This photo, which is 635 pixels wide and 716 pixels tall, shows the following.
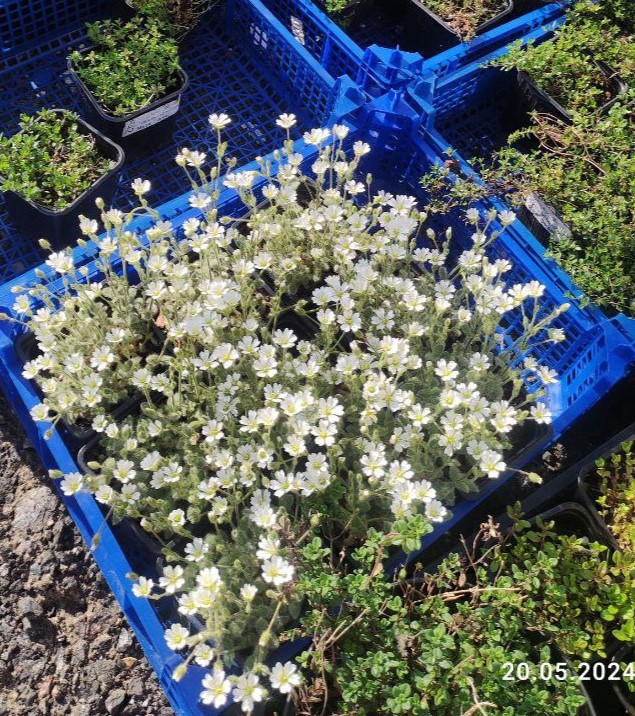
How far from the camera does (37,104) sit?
283 centimetres

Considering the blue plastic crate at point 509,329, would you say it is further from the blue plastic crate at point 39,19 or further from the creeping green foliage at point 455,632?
the blue plastic crate at point 39,19

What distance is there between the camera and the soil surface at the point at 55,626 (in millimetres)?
2174

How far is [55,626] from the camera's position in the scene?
2258 millimetres

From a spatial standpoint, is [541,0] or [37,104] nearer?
[37,104]

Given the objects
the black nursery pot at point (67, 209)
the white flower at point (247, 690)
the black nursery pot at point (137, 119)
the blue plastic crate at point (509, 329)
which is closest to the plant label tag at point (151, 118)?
the black nursery pot at point (137, 119)

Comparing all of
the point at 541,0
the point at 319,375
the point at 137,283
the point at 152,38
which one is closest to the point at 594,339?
the point at 319,375

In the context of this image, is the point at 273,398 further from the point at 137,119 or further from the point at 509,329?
the point at 137,119

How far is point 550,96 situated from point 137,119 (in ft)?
5.13

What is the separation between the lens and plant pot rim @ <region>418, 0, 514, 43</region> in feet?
9.70

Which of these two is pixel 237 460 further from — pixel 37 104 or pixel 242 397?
pixel 37 104

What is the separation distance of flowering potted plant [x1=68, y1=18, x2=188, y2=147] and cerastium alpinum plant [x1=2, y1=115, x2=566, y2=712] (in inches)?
26.4

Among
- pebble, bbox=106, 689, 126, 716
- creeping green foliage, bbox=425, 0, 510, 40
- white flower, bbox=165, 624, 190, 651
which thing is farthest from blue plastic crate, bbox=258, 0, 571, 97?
pebble, bbox=106, 689, 126, 716

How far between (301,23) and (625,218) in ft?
4.96

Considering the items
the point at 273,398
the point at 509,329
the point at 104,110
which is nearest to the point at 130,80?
the point at 104,110
